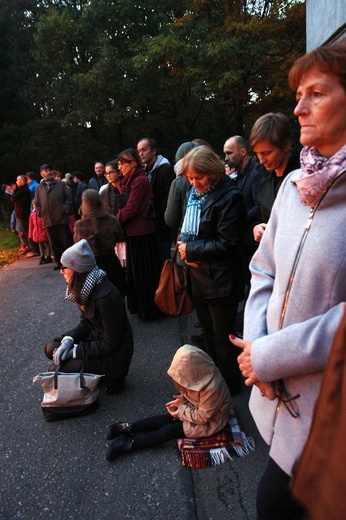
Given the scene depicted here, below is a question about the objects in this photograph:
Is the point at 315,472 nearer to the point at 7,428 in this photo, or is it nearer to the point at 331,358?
the point at 331,358

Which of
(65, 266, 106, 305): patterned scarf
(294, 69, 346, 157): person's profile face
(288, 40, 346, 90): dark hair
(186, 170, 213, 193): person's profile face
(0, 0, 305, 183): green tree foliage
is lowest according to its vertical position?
(65, 266, 106, 305): patterned scarf

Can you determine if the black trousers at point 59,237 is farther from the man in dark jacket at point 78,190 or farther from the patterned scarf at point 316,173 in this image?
the patterned scarf at point 316,173

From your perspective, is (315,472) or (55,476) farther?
(55,476)

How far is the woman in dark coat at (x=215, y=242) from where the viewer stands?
8.51 feet

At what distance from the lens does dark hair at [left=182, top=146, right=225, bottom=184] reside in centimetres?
257

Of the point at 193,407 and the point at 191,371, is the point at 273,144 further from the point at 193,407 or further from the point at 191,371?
the point at 193,407

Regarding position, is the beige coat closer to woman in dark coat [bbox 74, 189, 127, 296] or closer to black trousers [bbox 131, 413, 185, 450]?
black trousers [bbox 131, 413, 185, 450]

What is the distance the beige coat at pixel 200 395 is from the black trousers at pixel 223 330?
395 mm

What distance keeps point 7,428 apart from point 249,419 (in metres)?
1.88

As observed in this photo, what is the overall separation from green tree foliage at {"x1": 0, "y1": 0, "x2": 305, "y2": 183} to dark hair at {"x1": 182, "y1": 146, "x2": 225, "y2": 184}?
33.4 ft

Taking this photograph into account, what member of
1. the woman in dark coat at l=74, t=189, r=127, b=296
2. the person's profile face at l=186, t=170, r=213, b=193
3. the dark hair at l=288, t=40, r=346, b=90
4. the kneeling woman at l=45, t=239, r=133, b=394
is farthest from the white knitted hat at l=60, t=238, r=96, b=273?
the dark hair at l=288, t=40, r=346, b=90

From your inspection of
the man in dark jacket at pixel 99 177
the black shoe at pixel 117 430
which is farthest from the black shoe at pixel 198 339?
the man in dark jacket at pixel 99 177

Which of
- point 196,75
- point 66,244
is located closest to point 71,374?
point 66,244

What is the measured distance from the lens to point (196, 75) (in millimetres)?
12180
